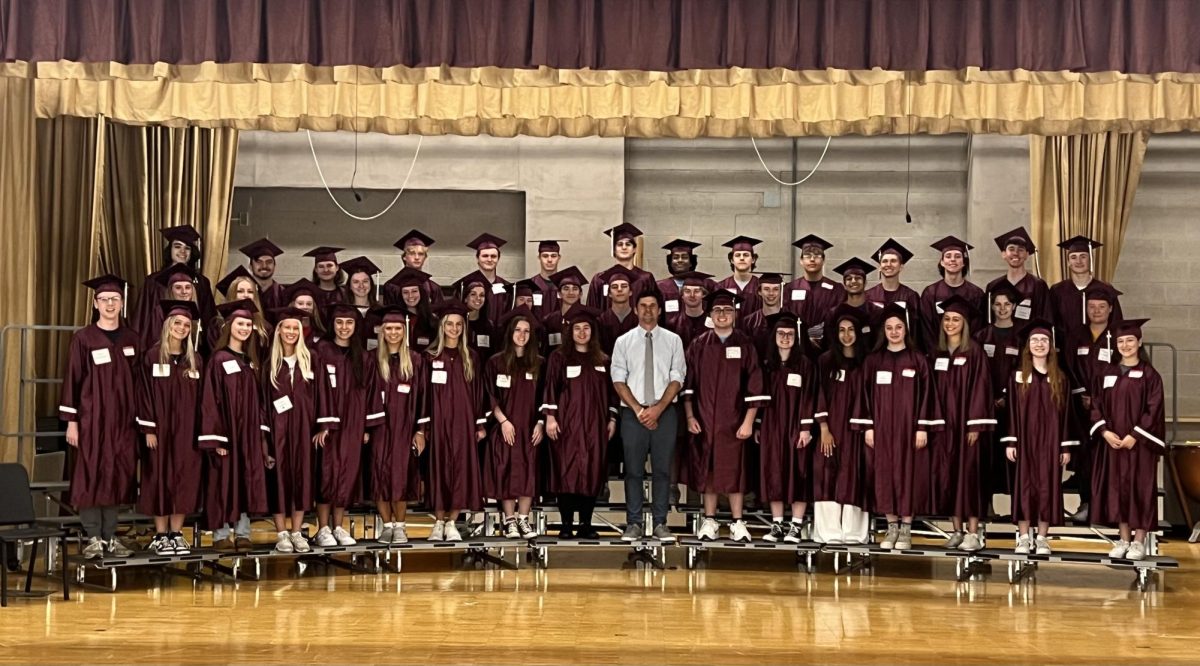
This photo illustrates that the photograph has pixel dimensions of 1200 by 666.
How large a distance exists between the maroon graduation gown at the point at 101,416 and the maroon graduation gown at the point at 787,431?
4436 millimetres

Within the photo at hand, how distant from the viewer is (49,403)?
37.2 ft

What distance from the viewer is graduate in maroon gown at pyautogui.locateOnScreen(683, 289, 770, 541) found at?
10406 mm

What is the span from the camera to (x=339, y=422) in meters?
9.97

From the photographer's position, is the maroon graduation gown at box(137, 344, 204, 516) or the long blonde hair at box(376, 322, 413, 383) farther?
the long blonde hair at box(376, 322, 413, 383)

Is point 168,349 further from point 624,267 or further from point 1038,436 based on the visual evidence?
point 1038,436

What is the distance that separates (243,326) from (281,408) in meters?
0.63

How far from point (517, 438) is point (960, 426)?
3188mm

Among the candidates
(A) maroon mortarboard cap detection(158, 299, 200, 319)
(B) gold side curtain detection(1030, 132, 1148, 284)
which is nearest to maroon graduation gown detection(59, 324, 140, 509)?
(A) maroon mortarboard cap detection(158, 299, 200, 319)

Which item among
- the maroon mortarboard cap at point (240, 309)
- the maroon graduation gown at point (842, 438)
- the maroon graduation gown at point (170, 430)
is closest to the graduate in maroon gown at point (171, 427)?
the maroon graduation gown at point (170, 430)

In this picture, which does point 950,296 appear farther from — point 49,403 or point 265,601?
point 49,403

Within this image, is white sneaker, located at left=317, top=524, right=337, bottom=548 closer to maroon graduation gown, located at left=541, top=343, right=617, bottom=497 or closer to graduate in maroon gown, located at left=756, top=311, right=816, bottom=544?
maroon graduation gown, located at left=541, top=343, right=617, bottom=497

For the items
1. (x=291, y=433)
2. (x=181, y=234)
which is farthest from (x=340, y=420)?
(x=181, y=234)

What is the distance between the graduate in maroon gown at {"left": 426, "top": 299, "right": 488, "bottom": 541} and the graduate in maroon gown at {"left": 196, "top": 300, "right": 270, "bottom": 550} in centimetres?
125

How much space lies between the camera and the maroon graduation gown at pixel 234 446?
378 inches
